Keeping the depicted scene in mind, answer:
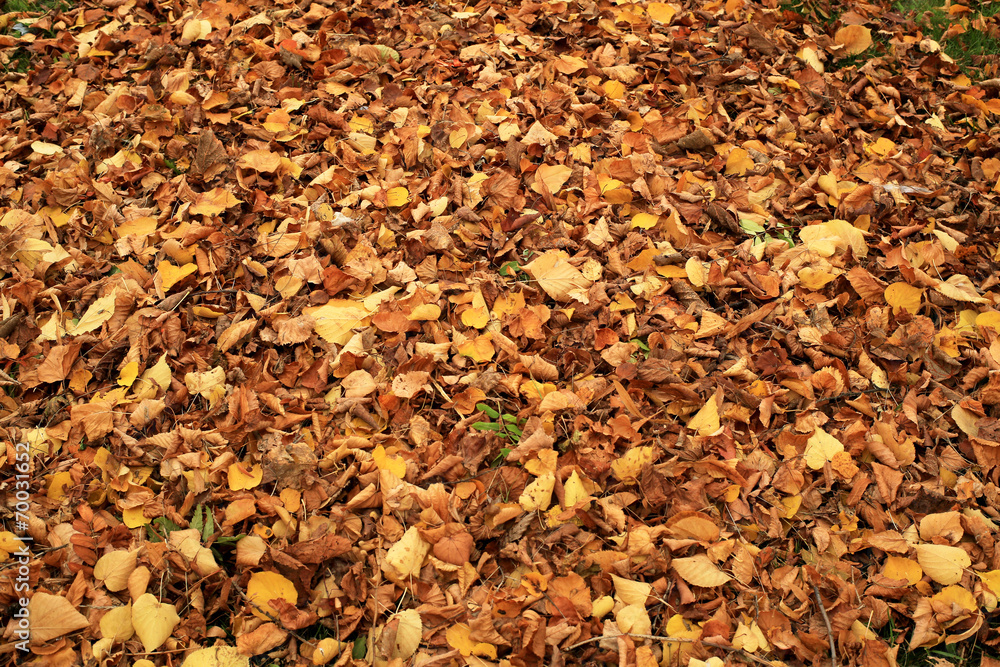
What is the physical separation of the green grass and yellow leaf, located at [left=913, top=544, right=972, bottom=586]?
2549 mm

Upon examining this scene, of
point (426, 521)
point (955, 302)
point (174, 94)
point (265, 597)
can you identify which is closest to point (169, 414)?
point (265, 597)

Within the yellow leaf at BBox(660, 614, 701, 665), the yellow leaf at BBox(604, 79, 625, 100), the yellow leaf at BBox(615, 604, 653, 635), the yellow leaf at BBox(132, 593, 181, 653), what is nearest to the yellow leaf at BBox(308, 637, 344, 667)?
the yellow leaf at BBox(132, 593, 181, 653)

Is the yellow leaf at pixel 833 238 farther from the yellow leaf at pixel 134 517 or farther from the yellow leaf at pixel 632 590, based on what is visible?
the yellow leaf at pixel 134 517

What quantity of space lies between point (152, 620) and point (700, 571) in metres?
1.36

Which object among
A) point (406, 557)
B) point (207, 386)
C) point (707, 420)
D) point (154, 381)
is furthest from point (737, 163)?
point (154, 381)

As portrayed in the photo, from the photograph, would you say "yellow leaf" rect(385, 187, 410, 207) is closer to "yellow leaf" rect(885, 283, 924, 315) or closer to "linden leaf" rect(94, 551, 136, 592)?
"linden leaf" rect(94, 551, 136, 592)

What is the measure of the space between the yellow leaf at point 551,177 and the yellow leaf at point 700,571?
4.60 feet

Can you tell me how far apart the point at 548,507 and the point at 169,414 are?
1.13 metres

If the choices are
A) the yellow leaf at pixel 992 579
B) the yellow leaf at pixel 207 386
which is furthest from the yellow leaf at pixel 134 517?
the yellow leaf at pixel 992 579

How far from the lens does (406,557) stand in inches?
67.9

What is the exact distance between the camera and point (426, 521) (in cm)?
179

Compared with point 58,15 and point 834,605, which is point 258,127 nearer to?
point 58,15

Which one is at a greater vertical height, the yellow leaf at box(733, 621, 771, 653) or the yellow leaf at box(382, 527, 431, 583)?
the yellow leaf at box(382, 527, 431, 583)

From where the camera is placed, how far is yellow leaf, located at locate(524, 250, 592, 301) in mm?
2234
